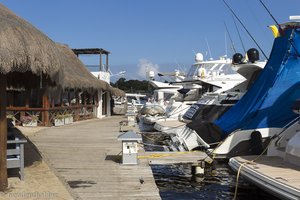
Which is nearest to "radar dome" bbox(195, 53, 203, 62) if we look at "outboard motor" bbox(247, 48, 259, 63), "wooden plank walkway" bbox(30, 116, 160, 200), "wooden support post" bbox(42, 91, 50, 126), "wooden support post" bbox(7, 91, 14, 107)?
"wooden support post" bbox(42, 91, 50, 126)

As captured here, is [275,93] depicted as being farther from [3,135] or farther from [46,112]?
[46,112]

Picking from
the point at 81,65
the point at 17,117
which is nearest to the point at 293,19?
→ the point at 17,117

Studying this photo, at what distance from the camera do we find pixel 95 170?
9.70 meters

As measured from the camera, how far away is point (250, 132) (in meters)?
11.7

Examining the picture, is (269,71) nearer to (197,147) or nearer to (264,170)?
(197,147)

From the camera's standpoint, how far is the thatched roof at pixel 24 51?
7043 mm

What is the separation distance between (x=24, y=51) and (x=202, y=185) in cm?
583

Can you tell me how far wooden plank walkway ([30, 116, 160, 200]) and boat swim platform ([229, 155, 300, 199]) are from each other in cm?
189

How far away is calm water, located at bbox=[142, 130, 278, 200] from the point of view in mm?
9914

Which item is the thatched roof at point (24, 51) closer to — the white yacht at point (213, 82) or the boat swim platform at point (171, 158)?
the boat swim platform at point (171, 158)

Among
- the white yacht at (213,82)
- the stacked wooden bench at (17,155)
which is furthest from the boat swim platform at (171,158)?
the stacked wooden bench at (17,155)

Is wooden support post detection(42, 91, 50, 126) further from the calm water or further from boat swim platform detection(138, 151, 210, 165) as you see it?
boat swim platform detection(138, 151, 210, 165)

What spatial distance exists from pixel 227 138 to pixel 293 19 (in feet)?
12.5

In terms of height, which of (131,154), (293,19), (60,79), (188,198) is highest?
(293,19)
